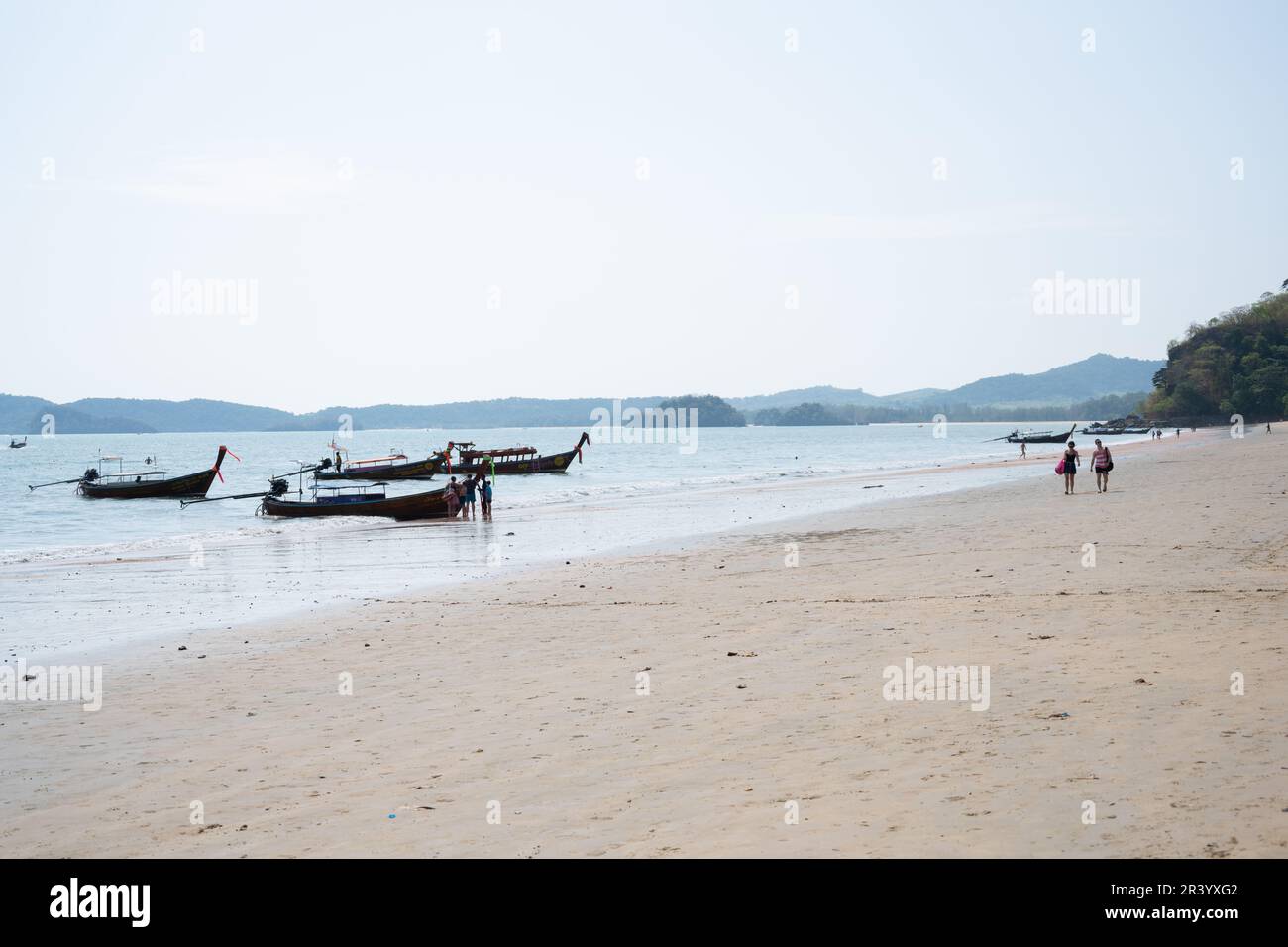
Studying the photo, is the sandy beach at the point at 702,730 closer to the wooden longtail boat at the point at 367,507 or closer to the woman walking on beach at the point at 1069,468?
the woman walking on beach at the point at 1069,468

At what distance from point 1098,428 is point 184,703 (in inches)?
5945

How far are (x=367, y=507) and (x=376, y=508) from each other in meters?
0.38

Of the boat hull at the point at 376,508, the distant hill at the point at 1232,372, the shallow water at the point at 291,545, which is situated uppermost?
the distant hill at the point at 1232,372

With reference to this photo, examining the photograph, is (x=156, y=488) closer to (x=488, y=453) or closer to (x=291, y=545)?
(x=488, y=453)

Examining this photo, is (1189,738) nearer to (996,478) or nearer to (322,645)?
(322,645)

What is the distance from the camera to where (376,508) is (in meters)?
38.0

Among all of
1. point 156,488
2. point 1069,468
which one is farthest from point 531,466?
point 1069,468

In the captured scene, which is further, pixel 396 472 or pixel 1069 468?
pixel 396 472

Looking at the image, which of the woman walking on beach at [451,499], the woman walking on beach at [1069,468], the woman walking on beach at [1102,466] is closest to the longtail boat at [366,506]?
the woman walking on beach at [451,499]

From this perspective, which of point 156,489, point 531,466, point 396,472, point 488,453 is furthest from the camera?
point 531,466

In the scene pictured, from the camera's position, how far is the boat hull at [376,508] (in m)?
37.4

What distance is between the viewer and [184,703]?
9789mm
